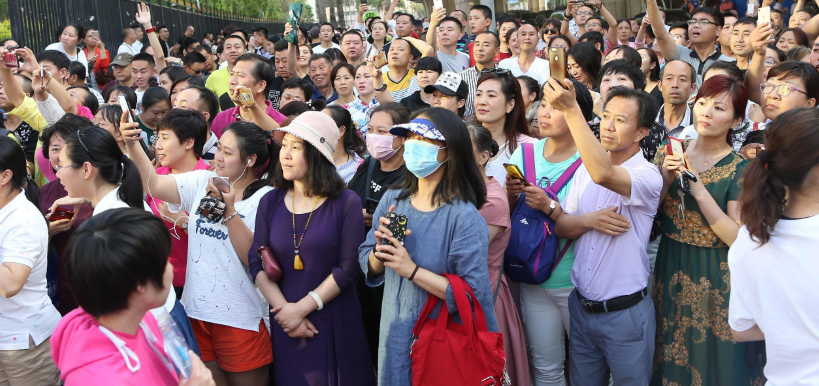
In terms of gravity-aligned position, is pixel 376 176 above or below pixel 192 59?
below

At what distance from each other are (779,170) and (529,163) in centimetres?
171

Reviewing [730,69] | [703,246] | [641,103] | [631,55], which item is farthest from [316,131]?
[631,55]

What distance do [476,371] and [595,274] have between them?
0.84m

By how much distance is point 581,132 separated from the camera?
279cm

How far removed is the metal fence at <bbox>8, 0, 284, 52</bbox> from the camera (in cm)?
939

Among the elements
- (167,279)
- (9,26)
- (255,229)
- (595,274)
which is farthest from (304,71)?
(167,279)

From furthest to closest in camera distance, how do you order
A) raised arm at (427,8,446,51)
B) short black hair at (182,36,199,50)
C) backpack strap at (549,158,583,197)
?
1. short black hair at (182,36,199,50)
2. raised arm at (427,8,446,51)
3. backpack strap at (549,158,583,197)

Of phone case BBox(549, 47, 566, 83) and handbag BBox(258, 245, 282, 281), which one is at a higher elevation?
phone case BBox(549, 47, 566, 83)

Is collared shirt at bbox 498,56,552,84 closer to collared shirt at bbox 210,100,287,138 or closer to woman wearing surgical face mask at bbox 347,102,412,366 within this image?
collared shirt at bbox 210,100,287,138

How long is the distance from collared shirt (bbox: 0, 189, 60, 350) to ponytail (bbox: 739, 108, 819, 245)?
2997mm

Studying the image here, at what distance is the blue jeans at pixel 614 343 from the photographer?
3102mm

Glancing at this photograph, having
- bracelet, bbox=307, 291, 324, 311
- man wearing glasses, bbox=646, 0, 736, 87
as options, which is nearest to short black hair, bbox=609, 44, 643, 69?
man wearing glasses, bbox=646, 0, 736, 87

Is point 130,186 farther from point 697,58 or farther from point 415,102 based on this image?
point 697,58

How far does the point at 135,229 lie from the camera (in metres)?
1.93
